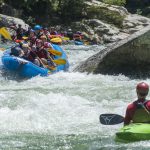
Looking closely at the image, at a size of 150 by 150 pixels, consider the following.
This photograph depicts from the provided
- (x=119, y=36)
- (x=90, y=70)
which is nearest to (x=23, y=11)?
(x=119, y=36)

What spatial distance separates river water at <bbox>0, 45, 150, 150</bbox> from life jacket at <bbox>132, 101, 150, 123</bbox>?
321 millimetres

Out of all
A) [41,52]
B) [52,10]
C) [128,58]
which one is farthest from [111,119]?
[52,10]

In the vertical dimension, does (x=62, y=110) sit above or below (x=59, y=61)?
above

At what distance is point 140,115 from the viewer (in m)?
6.74

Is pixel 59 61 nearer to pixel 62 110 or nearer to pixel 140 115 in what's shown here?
pixel 62 110

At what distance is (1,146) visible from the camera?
7172mm

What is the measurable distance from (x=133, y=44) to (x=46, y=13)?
48.0 ft

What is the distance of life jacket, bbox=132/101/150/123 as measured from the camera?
6.69 m

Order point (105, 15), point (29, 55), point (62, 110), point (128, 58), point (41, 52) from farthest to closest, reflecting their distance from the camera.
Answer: point (105, 15)
point (41, 52)
point (29, 55)
point (128, 58)
point (62, 110)

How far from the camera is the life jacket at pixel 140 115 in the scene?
6.69 m

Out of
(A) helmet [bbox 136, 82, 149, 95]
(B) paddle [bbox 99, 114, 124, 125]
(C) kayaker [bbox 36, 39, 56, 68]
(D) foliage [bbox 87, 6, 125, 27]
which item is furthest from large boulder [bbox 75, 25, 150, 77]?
(D) foliage [bbox 87, 6, 125, 27]

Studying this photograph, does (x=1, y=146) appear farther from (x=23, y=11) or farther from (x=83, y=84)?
(x=23, y=11)

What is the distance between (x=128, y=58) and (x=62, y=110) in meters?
4.75

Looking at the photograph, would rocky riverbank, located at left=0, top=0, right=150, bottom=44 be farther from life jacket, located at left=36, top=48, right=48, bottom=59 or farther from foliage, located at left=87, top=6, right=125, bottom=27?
life jacket, located at left=36, top=48, right=48, bottom=59
